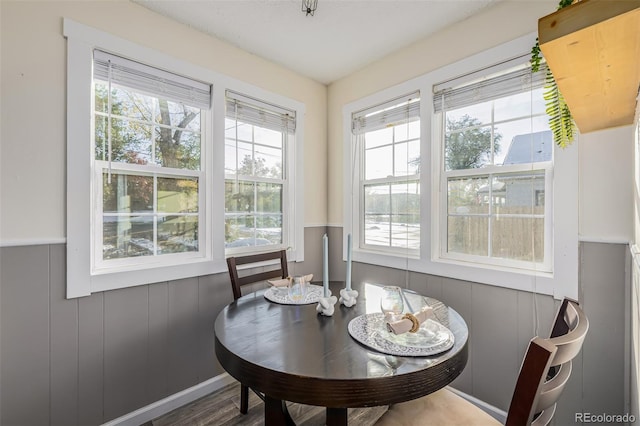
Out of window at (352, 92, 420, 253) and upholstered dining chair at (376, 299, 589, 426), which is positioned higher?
window at (352, 92, 420, 253)

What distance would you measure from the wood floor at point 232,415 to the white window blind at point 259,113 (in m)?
2.14

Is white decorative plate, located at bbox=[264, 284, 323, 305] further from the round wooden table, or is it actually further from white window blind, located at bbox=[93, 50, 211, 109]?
white window blind, located at bbox=[93, 50, 211, 109]

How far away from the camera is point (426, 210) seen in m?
2.16

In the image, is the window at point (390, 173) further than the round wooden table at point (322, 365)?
Yes

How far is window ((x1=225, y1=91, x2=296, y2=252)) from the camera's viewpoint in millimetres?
2303

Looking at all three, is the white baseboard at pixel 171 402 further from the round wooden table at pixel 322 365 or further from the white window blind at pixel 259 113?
the white window blind at pixel 259 113

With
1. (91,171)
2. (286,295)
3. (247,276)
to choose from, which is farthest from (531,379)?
(91,171)

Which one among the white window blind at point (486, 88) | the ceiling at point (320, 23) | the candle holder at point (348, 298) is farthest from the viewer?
the ceiling at point (320, 23)

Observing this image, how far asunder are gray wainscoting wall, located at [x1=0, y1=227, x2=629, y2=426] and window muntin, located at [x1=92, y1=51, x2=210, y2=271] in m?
0.26

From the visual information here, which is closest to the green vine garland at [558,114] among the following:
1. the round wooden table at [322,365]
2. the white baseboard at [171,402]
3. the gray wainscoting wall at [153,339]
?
the gray wainscoting wall at [153,339]

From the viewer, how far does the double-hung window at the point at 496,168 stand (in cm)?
171

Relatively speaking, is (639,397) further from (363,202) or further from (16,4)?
(16,4)

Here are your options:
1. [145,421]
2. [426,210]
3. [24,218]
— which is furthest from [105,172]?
[426,210]

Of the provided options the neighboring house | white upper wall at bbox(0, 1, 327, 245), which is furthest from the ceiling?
the neighboring house
